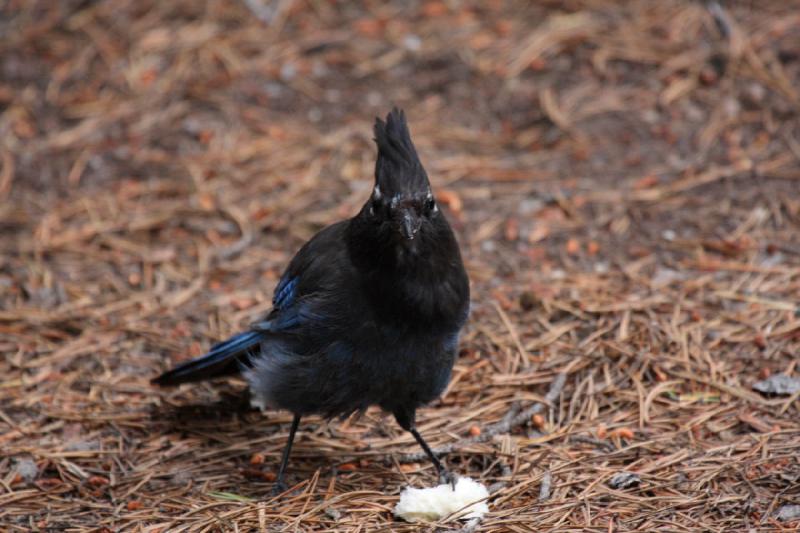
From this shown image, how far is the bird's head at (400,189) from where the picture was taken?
150 inches

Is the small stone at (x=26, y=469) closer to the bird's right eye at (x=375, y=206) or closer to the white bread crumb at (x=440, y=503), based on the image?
the white bread crumb at (x=440, y=503)

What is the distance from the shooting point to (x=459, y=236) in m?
6.02

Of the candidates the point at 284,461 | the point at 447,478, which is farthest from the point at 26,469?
the point at 447,478

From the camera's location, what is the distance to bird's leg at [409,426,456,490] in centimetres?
405

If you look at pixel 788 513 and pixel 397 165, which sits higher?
pixel 397 165

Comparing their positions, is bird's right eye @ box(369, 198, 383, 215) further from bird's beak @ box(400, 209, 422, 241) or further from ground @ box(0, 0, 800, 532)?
ground @ box(0, 0, 800, 532)

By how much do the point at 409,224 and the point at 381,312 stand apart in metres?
0.46

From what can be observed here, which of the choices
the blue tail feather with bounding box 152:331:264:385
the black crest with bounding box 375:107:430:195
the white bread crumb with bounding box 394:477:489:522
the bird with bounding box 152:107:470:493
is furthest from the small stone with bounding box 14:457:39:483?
the black crest with bounding box 375:107:430:195

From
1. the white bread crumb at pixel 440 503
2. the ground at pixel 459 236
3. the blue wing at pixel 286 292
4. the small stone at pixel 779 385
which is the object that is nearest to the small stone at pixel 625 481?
the ground at pixel 459 236

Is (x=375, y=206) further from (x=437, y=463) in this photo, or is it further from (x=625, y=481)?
(x=625, y=481)

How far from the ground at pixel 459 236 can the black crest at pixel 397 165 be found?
47.3 inches

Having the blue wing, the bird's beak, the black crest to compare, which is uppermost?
the black crest

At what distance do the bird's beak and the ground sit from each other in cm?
104

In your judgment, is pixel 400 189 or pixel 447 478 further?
pixel 447 478
